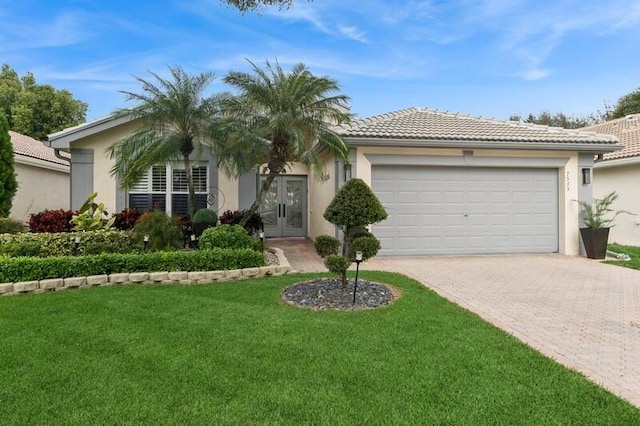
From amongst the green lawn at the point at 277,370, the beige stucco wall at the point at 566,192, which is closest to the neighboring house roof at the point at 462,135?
the beige stucco wall at the point at 566,192

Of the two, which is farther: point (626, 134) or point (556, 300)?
point (626, 134)

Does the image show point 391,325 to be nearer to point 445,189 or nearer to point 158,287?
point 158,287

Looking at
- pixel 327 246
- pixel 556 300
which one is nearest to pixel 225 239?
pixel 327 246

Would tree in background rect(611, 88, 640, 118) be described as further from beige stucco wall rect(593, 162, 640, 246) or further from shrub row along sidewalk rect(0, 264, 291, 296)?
shrub row along sidewalk rect(0, 264, 291, 296)

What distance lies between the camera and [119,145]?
10570 millimetres

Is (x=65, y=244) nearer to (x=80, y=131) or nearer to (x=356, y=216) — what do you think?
(x=80, y=131)

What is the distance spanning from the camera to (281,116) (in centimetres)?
907

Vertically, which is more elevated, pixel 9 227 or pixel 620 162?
pixel 620 162

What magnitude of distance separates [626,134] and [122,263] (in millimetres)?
21650

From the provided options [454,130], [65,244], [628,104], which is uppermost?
[628,104]

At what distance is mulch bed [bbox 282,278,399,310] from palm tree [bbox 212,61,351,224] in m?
3.34

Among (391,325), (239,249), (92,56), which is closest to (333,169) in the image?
(239,249)

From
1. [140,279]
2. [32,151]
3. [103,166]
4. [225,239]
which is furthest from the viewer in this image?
[32,151]

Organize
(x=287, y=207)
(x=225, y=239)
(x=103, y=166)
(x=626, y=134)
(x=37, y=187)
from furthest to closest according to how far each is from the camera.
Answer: (x=626, y=134)
(x=37, y=187)
(x=287, y=207)
(x=103, y=166)
(x=225, y=239)
